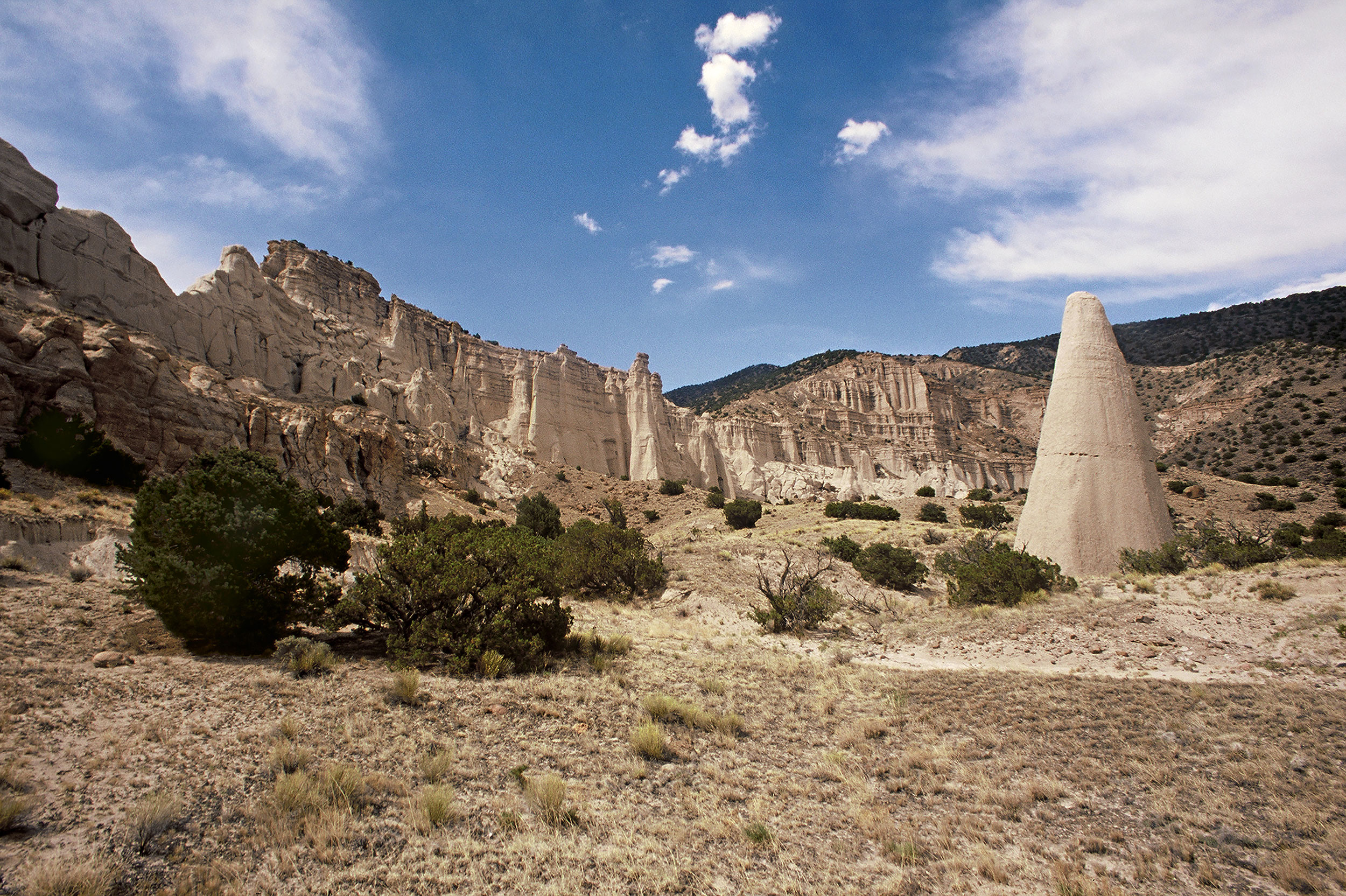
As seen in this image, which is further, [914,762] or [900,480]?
[900,480]

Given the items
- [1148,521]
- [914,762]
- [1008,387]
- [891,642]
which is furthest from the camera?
[1008,387]

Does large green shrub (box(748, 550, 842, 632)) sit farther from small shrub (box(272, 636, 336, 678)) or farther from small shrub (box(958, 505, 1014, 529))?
small shrub (box(958, 505, 1014, 529))

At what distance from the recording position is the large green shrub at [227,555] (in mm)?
7945

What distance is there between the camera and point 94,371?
72.8 feet

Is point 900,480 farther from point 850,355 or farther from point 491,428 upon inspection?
point 491,428

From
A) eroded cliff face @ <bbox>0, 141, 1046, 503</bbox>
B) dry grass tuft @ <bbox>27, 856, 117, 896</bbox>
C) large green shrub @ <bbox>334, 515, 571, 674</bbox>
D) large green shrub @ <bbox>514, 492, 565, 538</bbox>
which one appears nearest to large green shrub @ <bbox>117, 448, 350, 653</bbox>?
large green shrub @ <bbox>334, 515, 571, 674</bbox>

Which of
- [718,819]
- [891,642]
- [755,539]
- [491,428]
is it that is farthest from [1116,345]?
[491,428]

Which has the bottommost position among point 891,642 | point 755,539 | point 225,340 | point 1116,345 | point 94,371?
point 891,642

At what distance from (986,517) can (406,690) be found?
1205 inches

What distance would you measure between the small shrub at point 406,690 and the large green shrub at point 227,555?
8.78 ft

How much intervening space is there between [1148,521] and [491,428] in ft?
170

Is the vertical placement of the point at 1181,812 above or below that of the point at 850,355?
below

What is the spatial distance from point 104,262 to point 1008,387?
12042 centimetres

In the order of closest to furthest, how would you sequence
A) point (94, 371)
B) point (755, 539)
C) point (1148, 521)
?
1. point (1148, 521)
2. point (94, 371)
3. point (755, 539)
